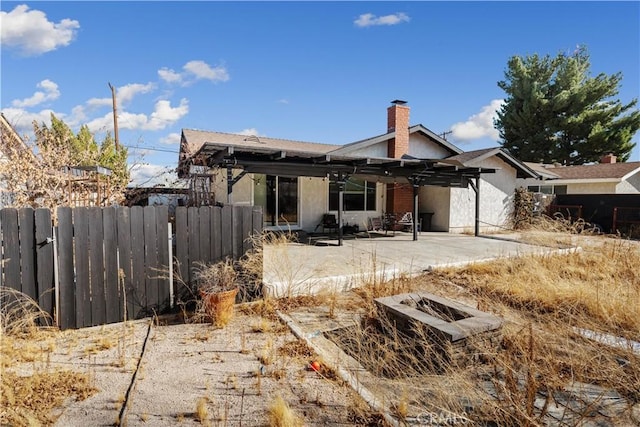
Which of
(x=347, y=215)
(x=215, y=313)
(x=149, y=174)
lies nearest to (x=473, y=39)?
(x=347, y=215)

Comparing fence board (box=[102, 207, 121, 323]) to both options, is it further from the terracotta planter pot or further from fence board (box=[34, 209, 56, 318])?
the terracotta planter pot

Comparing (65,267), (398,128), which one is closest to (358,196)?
(398,128)

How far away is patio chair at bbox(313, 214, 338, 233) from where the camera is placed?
12523 mm

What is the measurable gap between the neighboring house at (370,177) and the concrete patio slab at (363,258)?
78.3 inches

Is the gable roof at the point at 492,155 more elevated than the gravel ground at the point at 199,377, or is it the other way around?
the gable roof at the point at 492,155

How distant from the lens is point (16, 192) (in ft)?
19.1

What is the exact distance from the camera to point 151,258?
452 cm

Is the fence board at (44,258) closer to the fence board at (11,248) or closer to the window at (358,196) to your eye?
the fence board at (11,248)

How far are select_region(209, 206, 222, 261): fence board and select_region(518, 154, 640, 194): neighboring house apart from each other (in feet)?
57.9

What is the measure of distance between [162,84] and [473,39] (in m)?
16.8

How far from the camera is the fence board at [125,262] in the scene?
14.2 ft

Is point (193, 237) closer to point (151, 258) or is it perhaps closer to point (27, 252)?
point (151, 258)

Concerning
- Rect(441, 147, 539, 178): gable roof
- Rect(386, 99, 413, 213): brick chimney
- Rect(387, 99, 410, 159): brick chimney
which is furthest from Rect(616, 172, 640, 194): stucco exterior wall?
Rect(387, 99, 410, 159): brick chimney

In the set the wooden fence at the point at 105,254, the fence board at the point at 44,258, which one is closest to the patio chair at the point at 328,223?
the wooden fence at the point at 105,254
